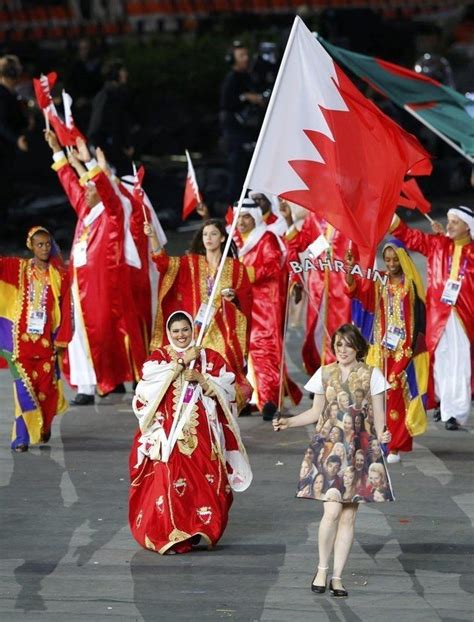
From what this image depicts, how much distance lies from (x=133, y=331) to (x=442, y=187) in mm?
13509

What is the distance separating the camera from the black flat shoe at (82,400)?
13492mm

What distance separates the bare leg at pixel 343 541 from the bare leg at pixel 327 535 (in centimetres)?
3

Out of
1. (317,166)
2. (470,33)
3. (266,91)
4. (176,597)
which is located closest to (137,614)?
(176,597)

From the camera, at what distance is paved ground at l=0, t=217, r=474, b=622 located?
27.5 ft

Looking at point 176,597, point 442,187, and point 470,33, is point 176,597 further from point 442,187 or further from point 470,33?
point 470,33

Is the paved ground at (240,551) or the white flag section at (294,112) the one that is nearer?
the paved ground at (240,551)

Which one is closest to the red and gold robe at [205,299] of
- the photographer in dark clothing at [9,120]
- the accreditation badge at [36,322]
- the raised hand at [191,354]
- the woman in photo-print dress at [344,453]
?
the accreditation badge at [36,322]

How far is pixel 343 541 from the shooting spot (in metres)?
8.54

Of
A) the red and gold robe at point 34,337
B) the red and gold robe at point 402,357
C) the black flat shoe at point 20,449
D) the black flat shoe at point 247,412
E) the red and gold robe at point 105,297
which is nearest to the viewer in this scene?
the red and gold robe at point 402,357

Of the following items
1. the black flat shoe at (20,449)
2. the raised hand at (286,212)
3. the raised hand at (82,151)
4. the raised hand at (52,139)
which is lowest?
the black flat shoe at (20,449)

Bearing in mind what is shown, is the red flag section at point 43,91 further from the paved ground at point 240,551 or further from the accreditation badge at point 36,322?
the paved ground at point 240,551

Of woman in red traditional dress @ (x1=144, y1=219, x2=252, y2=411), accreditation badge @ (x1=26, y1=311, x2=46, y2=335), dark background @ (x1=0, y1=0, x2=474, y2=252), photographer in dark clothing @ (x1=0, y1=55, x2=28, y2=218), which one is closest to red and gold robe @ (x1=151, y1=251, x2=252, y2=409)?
woman in red traditional dress @ (x1=144, y1=219, x2=252, y2=411)

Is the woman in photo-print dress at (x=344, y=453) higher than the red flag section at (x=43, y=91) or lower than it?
lower

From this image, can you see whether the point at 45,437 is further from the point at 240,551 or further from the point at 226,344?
the point at 240,551
